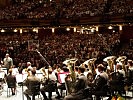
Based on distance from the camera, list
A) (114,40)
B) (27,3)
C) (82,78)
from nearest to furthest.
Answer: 1. (82,78)
2. (114,40)
3. (27,3)

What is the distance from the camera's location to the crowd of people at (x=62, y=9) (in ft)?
95.5

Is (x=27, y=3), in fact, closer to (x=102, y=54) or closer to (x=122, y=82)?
(x=102, y=54)

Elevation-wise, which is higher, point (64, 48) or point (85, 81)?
point (85, 81)

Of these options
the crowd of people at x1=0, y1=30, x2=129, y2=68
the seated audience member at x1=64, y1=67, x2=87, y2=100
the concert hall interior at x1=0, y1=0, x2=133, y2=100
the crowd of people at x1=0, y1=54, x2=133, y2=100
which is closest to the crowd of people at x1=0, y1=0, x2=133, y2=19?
the concert hall interior at x1=0, y1=0, x2=133, y2=100

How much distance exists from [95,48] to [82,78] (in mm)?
14788

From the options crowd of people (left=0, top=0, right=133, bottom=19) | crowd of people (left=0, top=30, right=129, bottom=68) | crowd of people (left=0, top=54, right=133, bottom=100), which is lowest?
crowd of people (left=0, top=30, right=129, bottom=68)

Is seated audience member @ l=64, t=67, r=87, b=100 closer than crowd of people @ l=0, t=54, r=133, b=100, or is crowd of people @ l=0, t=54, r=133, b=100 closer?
seated audience member @ l=64, t=67, r=87, b=100

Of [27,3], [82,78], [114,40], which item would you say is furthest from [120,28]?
→ [82,78]

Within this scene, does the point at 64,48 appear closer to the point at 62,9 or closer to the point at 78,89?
the point at 62,9

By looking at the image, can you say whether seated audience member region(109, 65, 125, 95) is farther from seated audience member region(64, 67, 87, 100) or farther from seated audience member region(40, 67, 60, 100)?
seated audience member region(40, 67, 60, 100)

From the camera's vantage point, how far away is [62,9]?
105 ft

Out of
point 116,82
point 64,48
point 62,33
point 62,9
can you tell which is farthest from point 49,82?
point 62,33

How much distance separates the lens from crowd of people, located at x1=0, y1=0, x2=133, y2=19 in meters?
29.1

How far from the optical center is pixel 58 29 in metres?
33.2
